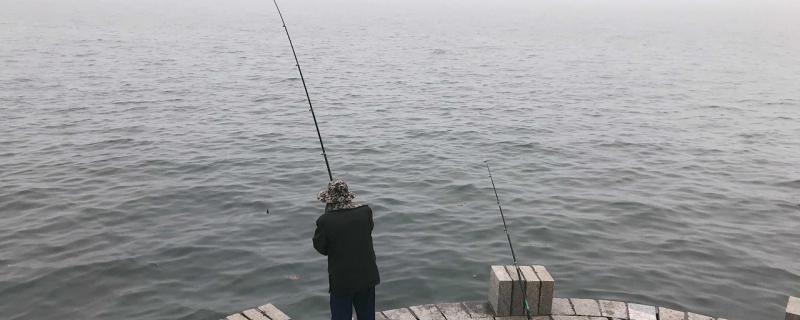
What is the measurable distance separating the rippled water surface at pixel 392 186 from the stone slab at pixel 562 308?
1690mm

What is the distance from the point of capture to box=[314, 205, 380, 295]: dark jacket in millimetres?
5336

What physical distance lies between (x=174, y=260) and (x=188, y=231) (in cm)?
120

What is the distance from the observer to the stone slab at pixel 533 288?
258 inches

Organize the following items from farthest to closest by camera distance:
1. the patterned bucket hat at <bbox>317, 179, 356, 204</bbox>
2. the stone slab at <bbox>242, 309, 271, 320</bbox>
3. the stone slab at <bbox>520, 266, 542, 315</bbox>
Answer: the stone slab at <bbox>520, 266, 542, 315</bbox>, the stone slab at <bbox>242, 309, 271, 320</bbox>, the patterned bucket hat at <bbox>317, 179, 356, 204</bbox>

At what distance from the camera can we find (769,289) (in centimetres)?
904

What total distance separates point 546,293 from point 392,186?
7179 millimetres

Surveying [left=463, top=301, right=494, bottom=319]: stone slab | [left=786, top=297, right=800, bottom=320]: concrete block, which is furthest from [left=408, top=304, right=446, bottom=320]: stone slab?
[left=786, top=297, right=800, bottom=320]: concrete block

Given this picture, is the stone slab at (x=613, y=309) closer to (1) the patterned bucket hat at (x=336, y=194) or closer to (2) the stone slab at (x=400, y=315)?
(2) the stone slab at (x=400, y=315)

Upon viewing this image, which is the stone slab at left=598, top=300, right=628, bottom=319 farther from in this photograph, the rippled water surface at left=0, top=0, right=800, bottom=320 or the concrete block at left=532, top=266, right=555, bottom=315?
the rippled water surface at left=0, top=0, right=800, bottom=320

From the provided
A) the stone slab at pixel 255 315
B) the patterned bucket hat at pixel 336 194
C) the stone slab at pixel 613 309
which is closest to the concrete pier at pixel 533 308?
the stone slab at pixel 613 309

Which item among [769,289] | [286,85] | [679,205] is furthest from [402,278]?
[286,85]

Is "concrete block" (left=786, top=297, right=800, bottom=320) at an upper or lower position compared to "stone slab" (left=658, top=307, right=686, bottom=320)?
upper

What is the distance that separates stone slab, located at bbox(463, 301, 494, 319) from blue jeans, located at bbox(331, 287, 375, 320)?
1428 millimetres

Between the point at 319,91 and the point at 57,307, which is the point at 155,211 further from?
the point at 319,91
